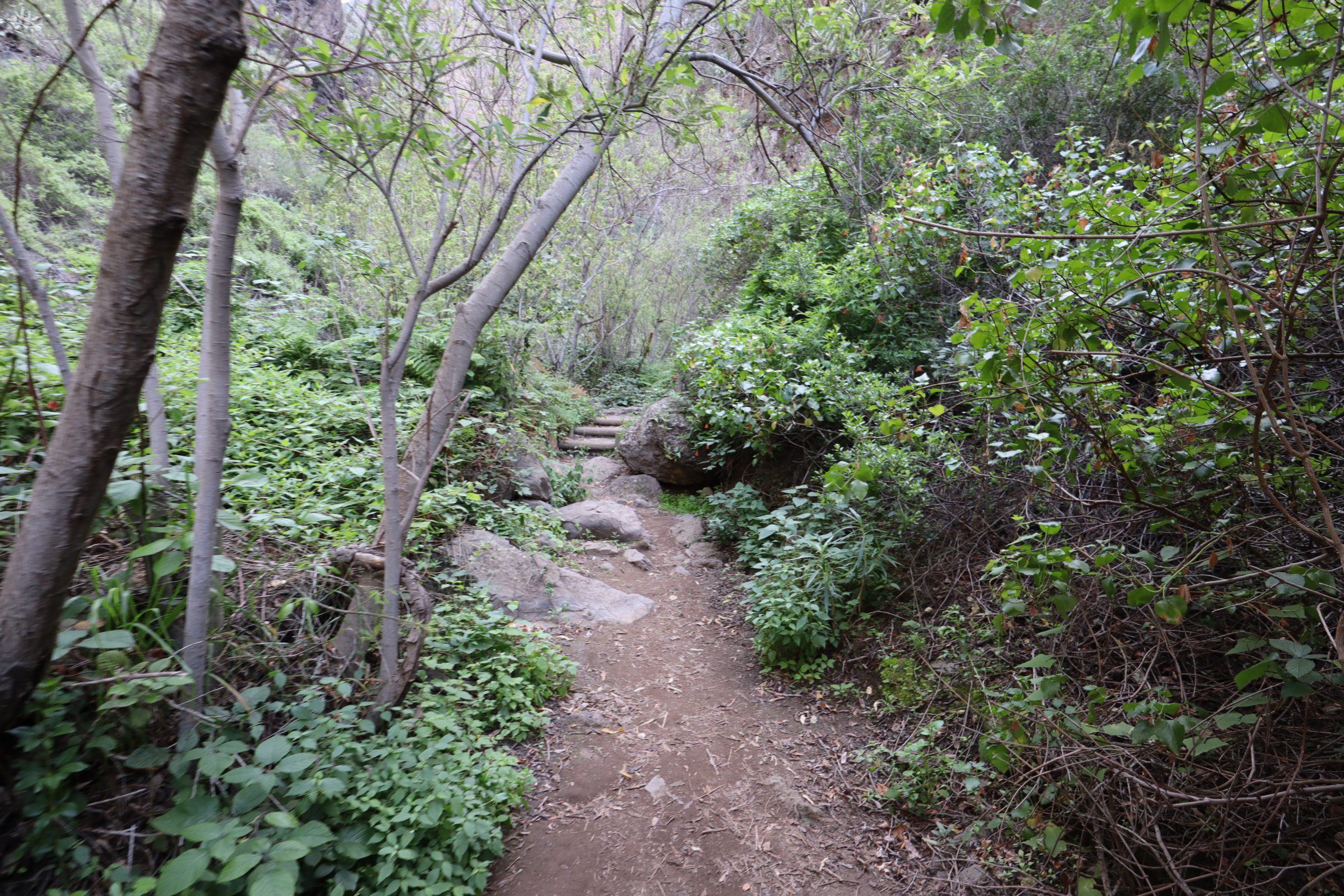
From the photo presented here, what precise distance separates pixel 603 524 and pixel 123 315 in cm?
521

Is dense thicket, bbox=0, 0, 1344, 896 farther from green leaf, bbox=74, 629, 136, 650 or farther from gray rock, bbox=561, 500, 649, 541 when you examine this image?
gray rock, bbox=561, 500, 649, 541

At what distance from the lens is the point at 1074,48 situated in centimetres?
719

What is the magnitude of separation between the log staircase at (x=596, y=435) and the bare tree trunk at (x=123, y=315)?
775 centimetres

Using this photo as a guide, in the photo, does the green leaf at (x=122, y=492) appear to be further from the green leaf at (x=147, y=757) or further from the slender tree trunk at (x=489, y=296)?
the slender tree trunk at (x=489, y=296)

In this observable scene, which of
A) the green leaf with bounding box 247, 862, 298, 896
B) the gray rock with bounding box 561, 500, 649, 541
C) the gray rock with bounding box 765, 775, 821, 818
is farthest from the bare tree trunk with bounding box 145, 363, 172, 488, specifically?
the gray rock with bounding box 561, 500, 649, 541

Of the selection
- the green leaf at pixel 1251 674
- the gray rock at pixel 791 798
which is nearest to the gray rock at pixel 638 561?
the gray rock at pixel 791 798

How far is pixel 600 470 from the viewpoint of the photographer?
8750 mm

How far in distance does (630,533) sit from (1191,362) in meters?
5.09

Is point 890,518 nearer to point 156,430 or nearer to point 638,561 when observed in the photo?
point 638,561

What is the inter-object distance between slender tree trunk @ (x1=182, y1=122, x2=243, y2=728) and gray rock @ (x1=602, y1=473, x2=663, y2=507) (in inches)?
235

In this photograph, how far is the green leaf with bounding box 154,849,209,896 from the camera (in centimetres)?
167

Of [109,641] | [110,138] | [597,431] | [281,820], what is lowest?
[281,820]

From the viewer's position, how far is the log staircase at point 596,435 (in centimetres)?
973

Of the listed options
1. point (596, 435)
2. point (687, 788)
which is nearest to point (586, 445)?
point (596, 435)
